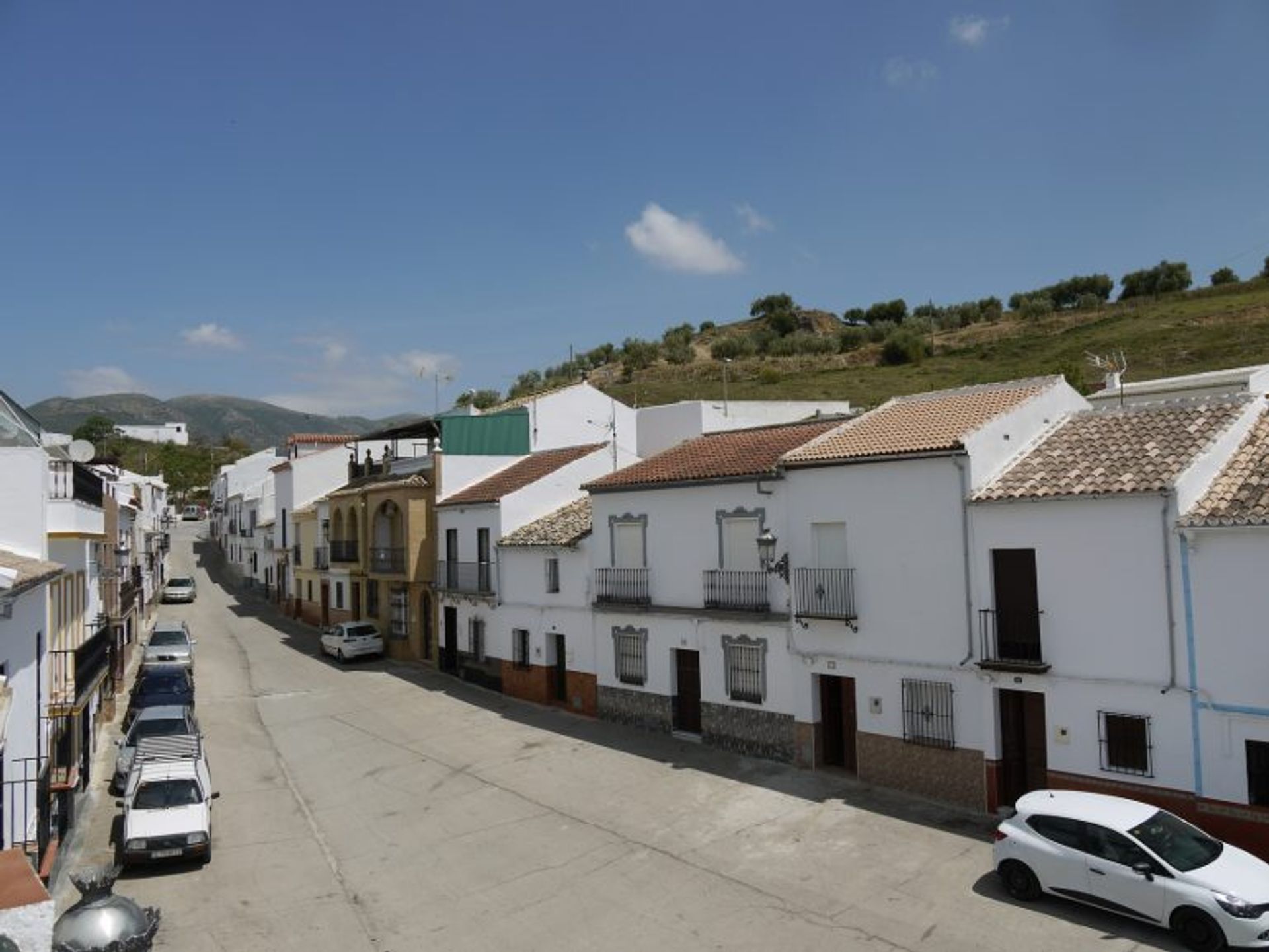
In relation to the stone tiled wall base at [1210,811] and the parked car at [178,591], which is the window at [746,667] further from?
the parked car at [178,591]

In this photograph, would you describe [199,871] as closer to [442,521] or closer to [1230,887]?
[1230,887]

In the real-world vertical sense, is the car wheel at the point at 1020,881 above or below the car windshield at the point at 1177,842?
below

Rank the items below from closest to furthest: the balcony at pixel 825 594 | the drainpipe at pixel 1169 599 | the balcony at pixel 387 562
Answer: the drainpipe at pixel 1169 599
the balcony at pixel 825 594
the balcony at pixel 387 562

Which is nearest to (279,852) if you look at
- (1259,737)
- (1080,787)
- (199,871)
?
(199,871)

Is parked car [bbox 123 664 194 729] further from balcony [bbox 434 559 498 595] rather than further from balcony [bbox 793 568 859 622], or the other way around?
balcony [bbox 793 568 859 622]

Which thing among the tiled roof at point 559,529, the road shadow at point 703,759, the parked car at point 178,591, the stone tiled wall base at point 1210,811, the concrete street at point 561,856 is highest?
the tiled roof at point 559,529

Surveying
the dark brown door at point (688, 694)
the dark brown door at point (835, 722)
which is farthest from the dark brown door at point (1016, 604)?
the dark brown door at point (688, 694)

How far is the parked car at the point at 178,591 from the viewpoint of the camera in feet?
170

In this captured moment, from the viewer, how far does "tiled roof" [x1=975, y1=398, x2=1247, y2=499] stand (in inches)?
573

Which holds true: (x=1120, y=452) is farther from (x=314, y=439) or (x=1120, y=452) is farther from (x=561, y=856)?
(x=314, y=439)

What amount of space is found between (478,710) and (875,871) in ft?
47.7

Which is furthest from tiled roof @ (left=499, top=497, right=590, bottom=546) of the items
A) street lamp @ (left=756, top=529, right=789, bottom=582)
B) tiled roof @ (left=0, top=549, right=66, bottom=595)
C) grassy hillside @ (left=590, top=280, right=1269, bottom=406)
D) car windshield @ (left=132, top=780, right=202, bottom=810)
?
grassy hillside @ (left=590, top=280, right=1269, bottom=406)

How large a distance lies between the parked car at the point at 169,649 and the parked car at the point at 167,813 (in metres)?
14.2

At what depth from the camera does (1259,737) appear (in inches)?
→ 506
